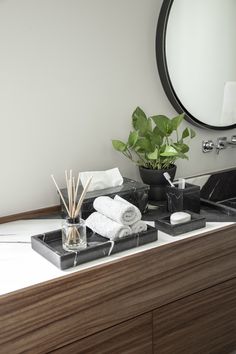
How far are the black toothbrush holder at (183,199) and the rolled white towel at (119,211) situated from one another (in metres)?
0.28

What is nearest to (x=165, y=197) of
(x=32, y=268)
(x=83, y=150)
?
(x=83, y=150)

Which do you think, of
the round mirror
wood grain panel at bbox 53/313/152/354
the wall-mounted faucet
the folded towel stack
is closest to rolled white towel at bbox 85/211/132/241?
the folded towel stack

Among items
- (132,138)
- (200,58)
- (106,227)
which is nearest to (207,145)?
(200,58)

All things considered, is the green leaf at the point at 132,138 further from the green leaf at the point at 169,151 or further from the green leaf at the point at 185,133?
the green leaf at the point at 185,133

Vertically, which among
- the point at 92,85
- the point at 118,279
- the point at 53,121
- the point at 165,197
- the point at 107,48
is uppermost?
the point at 107,48

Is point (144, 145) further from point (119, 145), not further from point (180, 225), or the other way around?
point (180, 225)

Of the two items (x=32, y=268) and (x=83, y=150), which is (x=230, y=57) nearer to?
(x=83, y=150)

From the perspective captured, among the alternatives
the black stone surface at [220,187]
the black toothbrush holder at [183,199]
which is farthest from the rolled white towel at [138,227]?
the black stone surface at [220,187]

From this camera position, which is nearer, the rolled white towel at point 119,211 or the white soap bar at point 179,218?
the rolled white towel at point 119,211

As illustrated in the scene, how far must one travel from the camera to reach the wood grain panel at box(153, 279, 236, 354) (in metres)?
1.55

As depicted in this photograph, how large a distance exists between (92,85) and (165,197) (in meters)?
0.53

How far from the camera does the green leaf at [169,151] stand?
5.83 feet

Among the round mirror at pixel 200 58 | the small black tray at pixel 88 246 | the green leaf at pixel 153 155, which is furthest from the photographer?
the round mirror at pixel 200 58

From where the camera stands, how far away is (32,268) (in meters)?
1.33
